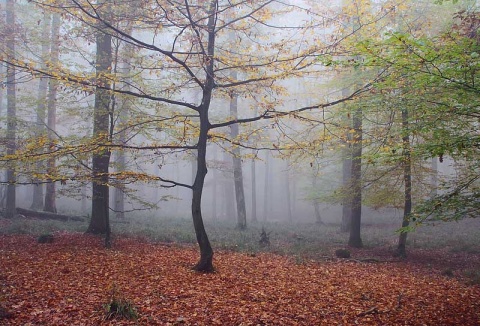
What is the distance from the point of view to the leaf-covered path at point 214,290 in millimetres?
5664

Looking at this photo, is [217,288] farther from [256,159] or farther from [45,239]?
[45,239]

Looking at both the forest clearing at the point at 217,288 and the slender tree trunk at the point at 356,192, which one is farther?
the slender tree trunk at the point at 356,192

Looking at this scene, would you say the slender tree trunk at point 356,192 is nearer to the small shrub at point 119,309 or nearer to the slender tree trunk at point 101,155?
the slender tree trunk at point 101,155

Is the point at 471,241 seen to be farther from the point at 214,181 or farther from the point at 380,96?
the point at 214,181

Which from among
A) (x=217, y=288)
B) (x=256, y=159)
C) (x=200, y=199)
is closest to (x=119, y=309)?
(x=217, y=288)

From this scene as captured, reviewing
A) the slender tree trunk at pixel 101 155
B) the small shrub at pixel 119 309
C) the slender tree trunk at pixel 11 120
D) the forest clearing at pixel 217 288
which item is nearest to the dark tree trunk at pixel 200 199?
the forest clearing at pixel 217 288

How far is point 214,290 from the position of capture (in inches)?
278

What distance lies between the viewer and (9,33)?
13.9 m

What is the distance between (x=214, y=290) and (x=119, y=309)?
222cm

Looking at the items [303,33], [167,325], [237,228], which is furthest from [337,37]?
[237,228]

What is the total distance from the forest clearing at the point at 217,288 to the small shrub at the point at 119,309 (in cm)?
5

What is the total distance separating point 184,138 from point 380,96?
4.94 meters

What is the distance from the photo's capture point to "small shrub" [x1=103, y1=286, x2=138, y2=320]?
17.6 feet

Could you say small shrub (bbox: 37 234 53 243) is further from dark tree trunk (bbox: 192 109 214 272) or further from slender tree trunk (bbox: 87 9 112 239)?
dark tree trunk (bbox: 192 109 214 272)
